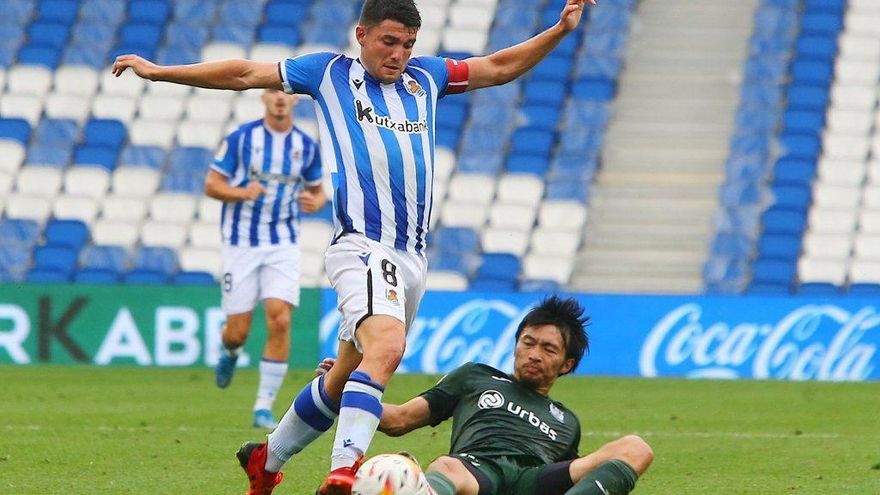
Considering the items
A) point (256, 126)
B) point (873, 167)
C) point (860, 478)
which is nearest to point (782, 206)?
point (873, 167)

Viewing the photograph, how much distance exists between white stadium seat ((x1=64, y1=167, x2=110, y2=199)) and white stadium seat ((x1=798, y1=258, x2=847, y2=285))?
27.9 feet

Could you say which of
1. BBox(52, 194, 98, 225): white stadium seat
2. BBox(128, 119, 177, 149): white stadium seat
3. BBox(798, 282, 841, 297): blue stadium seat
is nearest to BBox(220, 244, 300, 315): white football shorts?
BBox(798, 282, 841, 297): blue stadium seat

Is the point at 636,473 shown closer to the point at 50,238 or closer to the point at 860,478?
the point at 860,478

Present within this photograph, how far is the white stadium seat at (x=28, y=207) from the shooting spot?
748 inches

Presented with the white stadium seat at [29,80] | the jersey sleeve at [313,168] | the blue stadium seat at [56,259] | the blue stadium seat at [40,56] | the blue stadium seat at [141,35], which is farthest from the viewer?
the blue stadium seat at [141,35]

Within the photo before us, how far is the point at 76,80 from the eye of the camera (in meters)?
21.0

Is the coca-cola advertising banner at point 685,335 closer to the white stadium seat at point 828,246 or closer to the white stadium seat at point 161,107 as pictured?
the white stadium seat at point 828,246

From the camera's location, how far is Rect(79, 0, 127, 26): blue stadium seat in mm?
21906

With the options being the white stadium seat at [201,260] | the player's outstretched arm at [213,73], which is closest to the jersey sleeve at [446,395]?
the player's outstretched arm at [213,73]

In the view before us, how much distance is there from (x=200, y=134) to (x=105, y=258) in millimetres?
2607

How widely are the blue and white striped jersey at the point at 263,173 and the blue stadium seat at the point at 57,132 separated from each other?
9.58m

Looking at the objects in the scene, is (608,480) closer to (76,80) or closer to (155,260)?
(155,260)

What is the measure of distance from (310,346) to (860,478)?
28.7 ft

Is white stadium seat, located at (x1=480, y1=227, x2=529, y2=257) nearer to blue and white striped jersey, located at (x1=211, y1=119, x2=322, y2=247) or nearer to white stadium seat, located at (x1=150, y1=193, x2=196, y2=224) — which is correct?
white stadium seat, located at (x1=150, y1=193, x2=196, y2=224)
